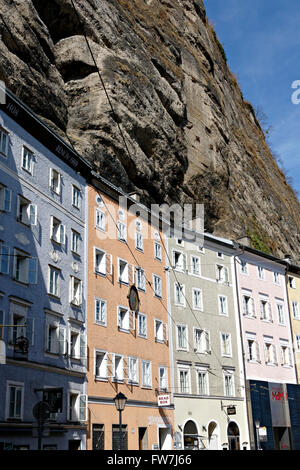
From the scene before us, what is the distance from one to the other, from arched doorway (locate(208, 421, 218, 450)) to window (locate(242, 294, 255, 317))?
359 inches

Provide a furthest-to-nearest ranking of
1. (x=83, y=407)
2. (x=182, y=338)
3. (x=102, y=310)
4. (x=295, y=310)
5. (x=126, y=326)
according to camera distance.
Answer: (x=295, y=310)
(x=182, y=338)
(x=126, y=326)
(x=102, y=310)
(x=83, y=407)

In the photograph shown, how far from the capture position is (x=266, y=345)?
141ft

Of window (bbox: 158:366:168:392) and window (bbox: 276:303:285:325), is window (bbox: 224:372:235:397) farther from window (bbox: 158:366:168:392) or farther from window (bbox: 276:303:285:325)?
window (bbox: 276:303:285:325)

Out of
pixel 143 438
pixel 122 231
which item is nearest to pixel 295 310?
pixel 122 231

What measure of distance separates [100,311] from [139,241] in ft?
22.4

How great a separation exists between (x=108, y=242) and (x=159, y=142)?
12534mm

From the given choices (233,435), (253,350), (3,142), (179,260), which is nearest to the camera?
(3,142)

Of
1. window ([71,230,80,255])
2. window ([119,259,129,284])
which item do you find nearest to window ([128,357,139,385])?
window ([119,259,129,284])

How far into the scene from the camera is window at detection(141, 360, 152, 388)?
32562 millimetres

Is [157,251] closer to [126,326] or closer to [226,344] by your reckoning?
[126,326]

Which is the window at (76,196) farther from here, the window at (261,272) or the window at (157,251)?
the window at (261,272)

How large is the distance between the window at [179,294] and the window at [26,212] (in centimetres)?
1443

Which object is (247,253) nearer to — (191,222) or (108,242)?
(191,222)

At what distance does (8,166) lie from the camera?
24.4 m
